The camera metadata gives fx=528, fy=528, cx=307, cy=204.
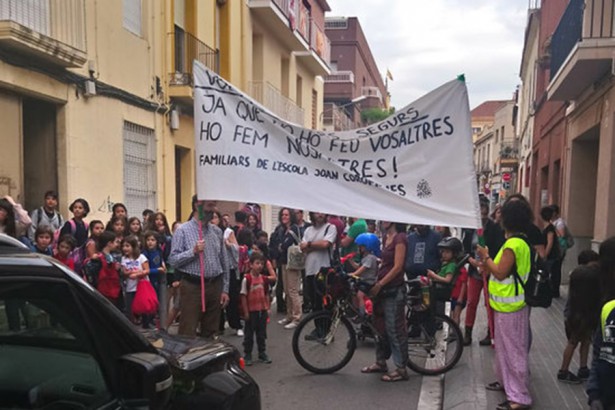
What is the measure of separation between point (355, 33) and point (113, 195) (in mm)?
34782

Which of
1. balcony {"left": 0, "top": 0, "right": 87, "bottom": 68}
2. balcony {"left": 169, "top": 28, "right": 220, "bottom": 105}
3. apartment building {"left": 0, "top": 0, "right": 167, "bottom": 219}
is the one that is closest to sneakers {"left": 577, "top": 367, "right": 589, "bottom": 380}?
apartment building {"left": 0, "top": 0, "right": 167, "bottom": 219}

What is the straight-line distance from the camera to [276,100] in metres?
17.8

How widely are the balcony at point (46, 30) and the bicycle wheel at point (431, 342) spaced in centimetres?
602

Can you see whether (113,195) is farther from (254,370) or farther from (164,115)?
(254,370)

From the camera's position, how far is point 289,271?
8008 mm

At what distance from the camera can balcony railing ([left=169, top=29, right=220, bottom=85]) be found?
11422 millimetres

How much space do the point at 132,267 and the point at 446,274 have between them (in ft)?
12.3

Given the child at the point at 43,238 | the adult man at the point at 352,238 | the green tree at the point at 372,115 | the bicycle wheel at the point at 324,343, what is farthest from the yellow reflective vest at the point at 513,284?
the green tree at the point at 372,115

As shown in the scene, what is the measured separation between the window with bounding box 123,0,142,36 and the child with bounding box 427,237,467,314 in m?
7.16

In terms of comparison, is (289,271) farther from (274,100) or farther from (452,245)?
(274,100)

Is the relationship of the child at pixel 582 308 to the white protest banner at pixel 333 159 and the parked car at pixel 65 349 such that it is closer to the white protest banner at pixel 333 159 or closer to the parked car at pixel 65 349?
the white protest banner at pixel 333 159

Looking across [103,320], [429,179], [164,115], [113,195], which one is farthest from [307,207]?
[164,115]

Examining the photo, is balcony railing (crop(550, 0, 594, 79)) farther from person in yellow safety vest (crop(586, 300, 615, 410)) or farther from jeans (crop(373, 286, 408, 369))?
person in yellow safety vest (crop(586, 300, 615, 410))

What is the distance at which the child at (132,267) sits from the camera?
6.20 meters
